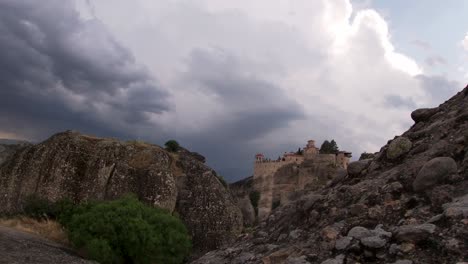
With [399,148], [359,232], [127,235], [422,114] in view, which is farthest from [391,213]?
[127,235]

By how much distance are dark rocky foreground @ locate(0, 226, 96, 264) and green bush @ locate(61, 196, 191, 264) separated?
2.52 ft

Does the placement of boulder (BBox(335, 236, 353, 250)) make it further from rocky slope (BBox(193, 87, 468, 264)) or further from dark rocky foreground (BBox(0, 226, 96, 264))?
dark rocky foreground (BBox(0, 226, 96, 264))

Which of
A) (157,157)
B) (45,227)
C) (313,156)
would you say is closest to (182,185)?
(157,157)

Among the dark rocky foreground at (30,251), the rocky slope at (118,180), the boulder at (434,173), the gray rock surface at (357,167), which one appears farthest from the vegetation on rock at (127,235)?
the boulder at (434,173)

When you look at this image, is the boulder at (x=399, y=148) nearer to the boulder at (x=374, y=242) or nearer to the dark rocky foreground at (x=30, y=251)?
the boulder at (x=374, y=242)

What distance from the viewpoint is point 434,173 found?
5652mm

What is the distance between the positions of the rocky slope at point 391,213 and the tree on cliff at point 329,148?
71646 millimetres

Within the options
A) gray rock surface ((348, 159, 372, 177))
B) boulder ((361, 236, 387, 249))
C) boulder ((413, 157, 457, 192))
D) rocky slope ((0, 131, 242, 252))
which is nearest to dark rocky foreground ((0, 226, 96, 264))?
rocky slope ((0, 131, 242, 252))

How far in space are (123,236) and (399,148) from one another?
51.4 feet

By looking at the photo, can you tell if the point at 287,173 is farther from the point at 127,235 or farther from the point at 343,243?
the point at 343,243

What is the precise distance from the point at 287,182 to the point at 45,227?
5741cm

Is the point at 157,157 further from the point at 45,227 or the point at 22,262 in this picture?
the point at 22,262

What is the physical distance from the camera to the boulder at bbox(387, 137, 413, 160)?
273 inches

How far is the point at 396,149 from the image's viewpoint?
704 cm
